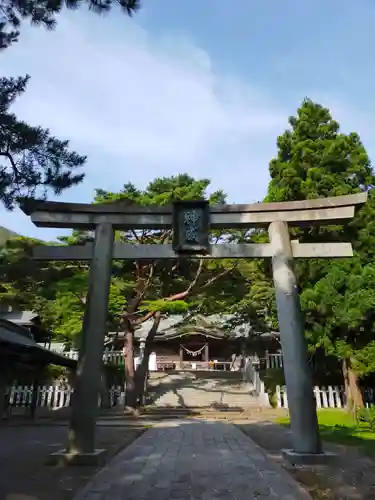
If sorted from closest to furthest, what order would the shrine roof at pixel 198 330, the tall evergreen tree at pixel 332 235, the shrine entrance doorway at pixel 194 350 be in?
the tall evergreen tree at pixel 332 235 → the shrine roof at pixel 198 330 → the shrine entrance doorway at pixel 194 350

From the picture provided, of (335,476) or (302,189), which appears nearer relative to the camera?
(335,476)

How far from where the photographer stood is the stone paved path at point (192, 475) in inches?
207

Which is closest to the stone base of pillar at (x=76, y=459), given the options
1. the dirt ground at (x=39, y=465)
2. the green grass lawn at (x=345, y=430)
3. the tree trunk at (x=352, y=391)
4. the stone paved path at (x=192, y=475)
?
the dirt ground at (x=39, y=465)

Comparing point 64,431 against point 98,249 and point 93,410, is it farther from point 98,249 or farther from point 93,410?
point 98,249

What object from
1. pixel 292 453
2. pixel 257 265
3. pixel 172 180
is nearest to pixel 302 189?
pixel 257 265

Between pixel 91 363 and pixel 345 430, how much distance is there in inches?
298

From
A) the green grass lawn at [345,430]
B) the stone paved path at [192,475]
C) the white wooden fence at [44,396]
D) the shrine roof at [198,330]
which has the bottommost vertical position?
the stone paved path at [192,475]

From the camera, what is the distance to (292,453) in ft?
23.8

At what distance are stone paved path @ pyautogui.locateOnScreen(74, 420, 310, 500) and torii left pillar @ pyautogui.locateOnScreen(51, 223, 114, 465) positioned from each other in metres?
0.59

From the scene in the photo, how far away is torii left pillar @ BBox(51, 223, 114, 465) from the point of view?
23.7ft

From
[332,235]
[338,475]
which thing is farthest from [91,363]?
[332,235]

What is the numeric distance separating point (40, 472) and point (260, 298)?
14286mm

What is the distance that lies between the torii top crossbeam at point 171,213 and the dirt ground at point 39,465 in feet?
14.3

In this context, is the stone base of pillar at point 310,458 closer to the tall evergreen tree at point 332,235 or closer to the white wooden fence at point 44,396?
the tall evergreen tree at point 332,235
